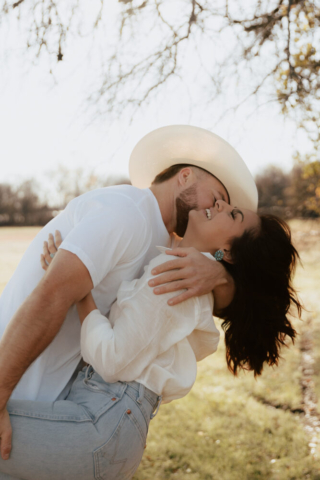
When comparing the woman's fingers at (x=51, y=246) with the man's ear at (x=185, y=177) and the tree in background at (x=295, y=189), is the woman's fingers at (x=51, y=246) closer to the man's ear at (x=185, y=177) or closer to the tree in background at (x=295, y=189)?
the man's ear at (x=185, y=177)

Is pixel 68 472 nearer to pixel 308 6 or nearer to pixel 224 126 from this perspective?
pixel 224 126

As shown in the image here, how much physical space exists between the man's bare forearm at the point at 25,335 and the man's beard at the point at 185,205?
94 centimetres

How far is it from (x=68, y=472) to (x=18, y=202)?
2812 cm

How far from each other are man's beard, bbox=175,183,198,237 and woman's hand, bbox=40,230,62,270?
701 mm

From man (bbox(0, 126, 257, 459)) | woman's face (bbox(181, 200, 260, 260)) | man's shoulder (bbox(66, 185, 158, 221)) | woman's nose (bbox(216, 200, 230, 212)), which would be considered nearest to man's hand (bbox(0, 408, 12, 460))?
man (bbox(0, 126, 257, 459))

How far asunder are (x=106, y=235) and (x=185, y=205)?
738mm

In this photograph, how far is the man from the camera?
1.64 metres

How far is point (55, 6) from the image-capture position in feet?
11.0

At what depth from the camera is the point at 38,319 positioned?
1.63m

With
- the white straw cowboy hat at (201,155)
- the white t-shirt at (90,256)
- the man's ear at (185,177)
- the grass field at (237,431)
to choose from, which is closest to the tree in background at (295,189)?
the grass field at (237,431)

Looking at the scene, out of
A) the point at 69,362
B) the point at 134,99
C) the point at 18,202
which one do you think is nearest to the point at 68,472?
the point at 69,362

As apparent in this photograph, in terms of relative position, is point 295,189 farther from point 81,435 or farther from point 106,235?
point 81,435

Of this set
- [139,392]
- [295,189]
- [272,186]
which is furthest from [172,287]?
[272,186]

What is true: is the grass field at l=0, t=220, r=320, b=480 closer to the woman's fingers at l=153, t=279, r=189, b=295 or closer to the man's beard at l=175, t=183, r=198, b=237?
the man's beard at l=175, t=183, r=198, b=237
